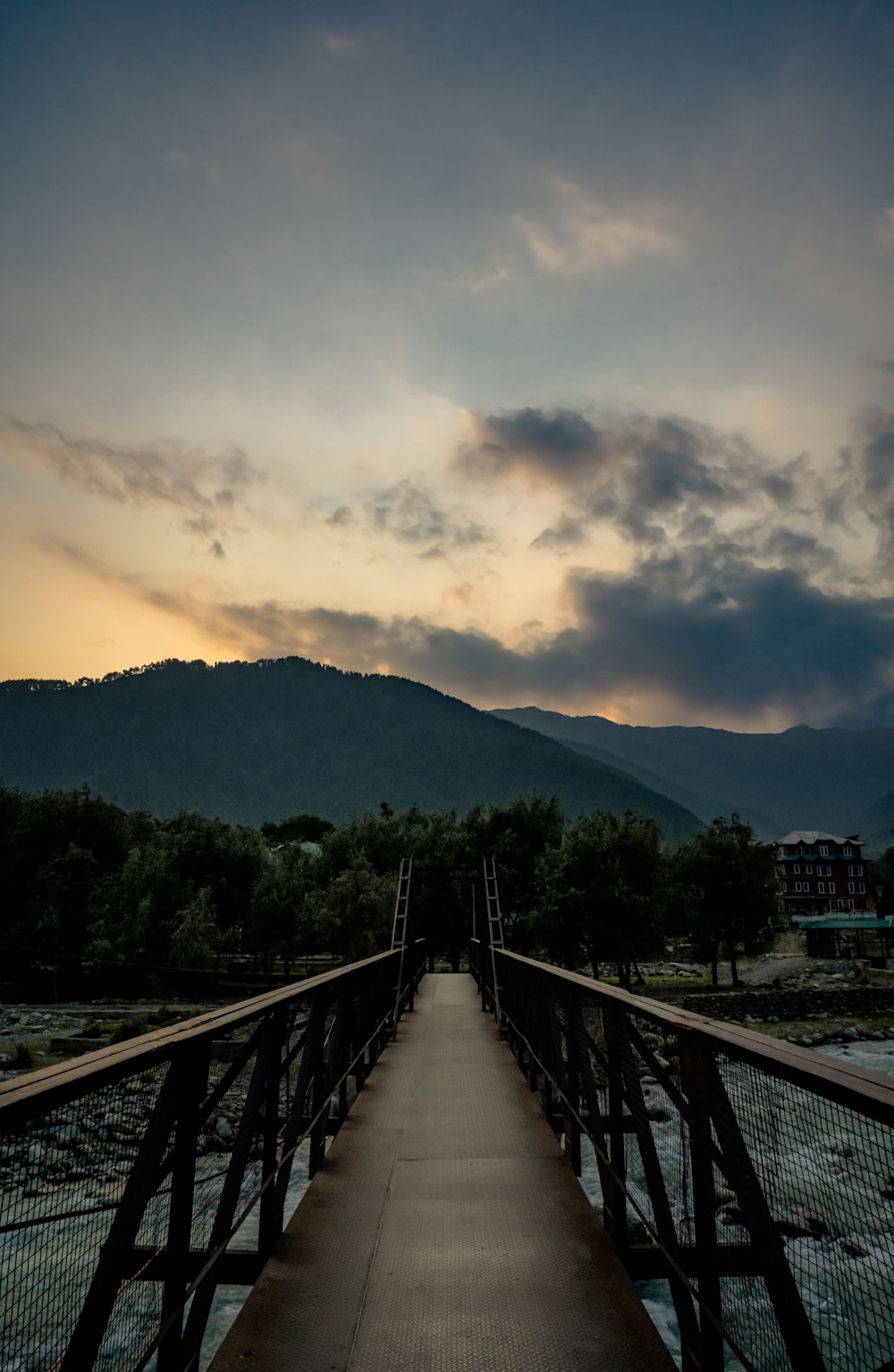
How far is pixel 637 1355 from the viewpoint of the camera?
2547 millimetres

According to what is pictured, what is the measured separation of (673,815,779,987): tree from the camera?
35344mm

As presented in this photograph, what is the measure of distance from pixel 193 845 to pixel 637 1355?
128ft

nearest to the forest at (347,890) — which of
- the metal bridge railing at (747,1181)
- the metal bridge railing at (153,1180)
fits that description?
the metal bridge railing at (153,1180)

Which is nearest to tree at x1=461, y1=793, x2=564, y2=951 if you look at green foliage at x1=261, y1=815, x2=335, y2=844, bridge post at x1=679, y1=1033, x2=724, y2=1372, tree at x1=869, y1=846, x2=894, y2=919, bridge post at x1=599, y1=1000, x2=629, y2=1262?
tree at x1=869, y1=846, x2=894, y2=919

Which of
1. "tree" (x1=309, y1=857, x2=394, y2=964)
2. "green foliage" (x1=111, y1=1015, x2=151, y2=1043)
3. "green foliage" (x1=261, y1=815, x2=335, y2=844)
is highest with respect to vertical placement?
"green foliage" (x1=261, y1=815, x2=335, y2=844)

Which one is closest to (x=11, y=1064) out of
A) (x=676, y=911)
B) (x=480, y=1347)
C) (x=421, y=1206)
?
(x=421, y=1206)

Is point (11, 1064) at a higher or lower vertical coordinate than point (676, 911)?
lower

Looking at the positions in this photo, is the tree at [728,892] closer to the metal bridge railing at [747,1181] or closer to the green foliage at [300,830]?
the metal bridge railing at [747,1181]

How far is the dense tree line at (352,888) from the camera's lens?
1286 inches

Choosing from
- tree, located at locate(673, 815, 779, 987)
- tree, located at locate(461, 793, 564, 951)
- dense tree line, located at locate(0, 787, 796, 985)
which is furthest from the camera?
tree, located at locate(461, 793, 564, 951)

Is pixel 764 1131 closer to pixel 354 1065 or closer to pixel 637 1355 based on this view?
pixel 637 1355

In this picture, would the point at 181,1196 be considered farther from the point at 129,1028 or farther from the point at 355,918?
the point at 355,918

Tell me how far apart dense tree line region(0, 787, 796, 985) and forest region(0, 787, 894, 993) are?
0.08 m

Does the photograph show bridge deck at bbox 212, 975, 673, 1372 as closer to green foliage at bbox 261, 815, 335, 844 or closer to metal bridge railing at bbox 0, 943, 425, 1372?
metal bridge railing at bbox 0, 943, 425, 1372
